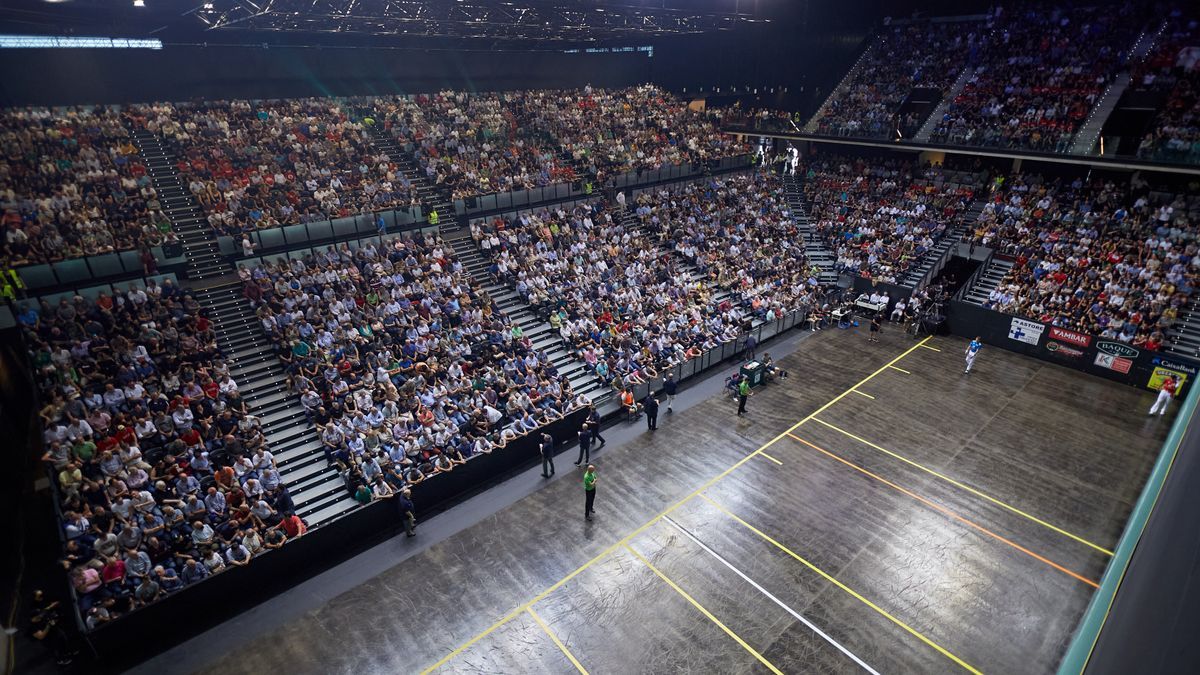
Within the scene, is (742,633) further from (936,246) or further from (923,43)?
(923,43)

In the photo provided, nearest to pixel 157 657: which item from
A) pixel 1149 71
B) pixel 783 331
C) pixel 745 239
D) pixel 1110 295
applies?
pixel 783 331

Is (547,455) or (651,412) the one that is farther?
(651,412)

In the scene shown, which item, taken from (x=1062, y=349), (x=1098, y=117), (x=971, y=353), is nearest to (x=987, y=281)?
(x=1062, y=349)

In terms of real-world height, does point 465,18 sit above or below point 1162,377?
above

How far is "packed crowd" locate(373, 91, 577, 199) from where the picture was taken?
82.4 ft

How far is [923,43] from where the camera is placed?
3503cm

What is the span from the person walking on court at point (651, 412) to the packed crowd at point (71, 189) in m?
15.1

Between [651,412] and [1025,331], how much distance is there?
1581cm

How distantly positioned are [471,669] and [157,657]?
5.86m

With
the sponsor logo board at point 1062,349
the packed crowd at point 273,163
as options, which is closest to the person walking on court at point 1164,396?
the sponsor logo board at point 1062,349

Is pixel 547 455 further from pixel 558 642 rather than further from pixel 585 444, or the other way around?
pixel 558 642

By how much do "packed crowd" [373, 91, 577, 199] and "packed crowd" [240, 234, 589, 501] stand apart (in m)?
5.80

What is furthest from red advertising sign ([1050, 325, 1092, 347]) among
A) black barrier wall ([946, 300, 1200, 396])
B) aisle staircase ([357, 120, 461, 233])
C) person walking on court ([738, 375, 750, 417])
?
aisle staircase ([357, 120, 461, 233])

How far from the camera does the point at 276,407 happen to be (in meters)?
15.5
